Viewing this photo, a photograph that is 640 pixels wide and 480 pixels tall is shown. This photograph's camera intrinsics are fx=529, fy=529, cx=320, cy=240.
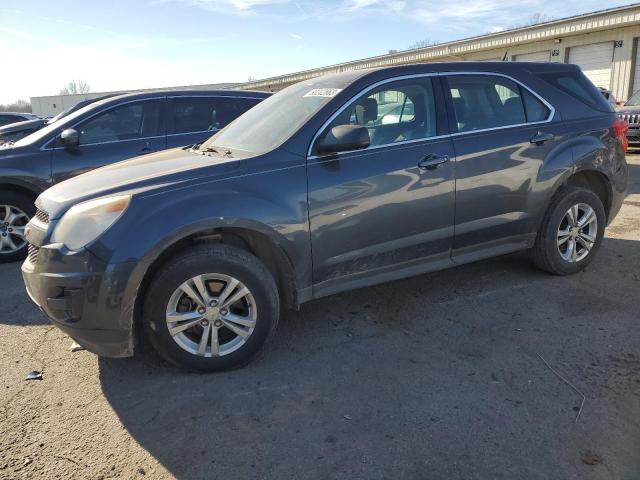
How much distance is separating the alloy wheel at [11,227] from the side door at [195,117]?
1.88 metres

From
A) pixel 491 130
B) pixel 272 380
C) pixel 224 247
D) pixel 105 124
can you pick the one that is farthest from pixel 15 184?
pixel 491 130

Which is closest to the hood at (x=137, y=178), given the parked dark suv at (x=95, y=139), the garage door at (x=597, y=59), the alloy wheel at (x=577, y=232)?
the parked dark suv at (x=95, y=139)

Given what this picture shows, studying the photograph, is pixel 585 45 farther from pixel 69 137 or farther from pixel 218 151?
pixel 218 151

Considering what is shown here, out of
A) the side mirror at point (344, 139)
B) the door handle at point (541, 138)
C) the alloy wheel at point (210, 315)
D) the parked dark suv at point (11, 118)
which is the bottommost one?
the alloy wheel at point (210, 315)

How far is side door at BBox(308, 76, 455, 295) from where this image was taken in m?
3.53

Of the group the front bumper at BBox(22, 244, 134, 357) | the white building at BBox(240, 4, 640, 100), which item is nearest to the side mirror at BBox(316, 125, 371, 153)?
the front bumper at BBox(22, 244, 134, 357)

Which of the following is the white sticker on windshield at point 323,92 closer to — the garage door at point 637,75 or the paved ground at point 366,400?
the paved ground at point 366,400

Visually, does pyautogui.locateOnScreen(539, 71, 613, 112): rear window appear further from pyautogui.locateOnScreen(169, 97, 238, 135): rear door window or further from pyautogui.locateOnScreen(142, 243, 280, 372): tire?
pyautogui.locateOnScreen(169, 97, 238, 135): rear door window

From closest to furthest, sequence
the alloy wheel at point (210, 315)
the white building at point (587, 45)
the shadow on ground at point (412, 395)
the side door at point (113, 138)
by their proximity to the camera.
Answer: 1. the shadow on ground at point (412, 395)
2. the alloy wheel at point (210, 315)
3. the side door at point (113, 138)
4. the white building at point (587, 45)

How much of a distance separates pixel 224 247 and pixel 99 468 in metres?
1.37

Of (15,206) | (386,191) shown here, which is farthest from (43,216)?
(15,206)

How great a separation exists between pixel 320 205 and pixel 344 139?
→ 45 centimetres

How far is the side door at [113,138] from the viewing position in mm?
6148

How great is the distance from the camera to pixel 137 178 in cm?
336
